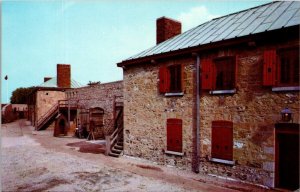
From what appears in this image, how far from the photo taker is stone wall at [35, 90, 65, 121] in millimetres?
31500

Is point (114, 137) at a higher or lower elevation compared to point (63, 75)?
lower

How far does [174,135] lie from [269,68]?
520 centimetres

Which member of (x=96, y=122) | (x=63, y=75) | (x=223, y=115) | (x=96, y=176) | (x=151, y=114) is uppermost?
(x=63, y=75)

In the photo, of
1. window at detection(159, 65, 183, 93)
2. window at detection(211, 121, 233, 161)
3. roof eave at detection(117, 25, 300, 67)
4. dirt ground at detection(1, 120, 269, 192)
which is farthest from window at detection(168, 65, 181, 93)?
dirt ground at detection(1, 120, 269, 192)

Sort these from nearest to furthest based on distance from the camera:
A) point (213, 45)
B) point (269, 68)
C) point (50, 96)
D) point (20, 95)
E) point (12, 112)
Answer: point (269, 68) → point (213, 45) → point (50, 96) → point (12, 112) → point (20, 95)

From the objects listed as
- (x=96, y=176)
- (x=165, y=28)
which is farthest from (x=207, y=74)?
(x=165, y=28)

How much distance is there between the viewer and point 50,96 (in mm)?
32062

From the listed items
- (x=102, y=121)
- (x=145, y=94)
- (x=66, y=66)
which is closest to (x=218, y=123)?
(x=145, y=94)

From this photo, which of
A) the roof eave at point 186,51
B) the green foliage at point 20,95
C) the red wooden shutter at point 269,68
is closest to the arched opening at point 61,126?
the roof eave at point 186,51

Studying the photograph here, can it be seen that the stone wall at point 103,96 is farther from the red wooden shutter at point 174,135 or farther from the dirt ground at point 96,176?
the red wooden shutter at point 174,135

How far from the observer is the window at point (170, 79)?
12.2 metres

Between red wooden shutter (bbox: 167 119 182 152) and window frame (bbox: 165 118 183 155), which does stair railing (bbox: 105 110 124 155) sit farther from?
red wooden shutter (bbox: 167 119 182 152)

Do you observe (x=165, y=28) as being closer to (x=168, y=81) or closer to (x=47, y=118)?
(x=168, y=81)

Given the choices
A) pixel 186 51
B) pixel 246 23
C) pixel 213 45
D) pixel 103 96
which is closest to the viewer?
pixel 213 45
